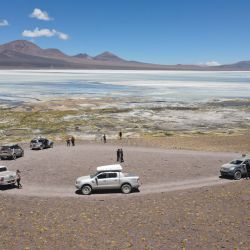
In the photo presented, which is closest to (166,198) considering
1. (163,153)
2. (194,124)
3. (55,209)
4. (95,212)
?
(95,212)

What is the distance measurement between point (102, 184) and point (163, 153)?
15686mm

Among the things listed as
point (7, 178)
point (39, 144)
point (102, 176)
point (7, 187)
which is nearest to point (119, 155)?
point (102, 176)

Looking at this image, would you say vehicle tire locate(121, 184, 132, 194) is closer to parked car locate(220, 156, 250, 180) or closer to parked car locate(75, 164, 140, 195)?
parked car locate(75, 164, 140, 195)

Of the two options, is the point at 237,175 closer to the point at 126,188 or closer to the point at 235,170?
the point at 235,170

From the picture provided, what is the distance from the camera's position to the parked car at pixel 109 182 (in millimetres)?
30453

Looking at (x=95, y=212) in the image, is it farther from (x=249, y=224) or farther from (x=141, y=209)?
(x=249, y=224)

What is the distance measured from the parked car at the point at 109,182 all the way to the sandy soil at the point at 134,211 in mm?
638

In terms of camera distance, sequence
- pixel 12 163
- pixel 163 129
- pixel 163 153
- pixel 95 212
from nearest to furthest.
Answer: pixel 95 212, pixel 12 163, pixel 163 153, pixel 163 129

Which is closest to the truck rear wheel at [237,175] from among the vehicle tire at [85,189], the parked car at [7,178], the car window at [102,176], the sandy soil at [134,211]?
the sandy soil at [134,211]

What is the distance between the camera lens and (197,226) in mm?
22406

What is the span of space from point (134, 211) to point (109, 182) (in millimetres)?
6022

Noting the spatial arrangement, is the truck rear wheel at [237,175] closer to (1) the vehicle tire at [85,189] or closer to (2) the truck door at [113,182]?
(2) the truck door at [113,182]

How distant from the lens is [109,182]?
101ft

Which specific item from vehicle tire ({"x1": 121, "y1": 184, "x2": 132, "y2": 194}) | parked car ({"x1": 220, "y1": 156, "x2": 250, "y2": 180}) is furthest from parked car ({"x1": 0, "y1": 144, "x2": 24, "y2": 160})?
parked car ({"x1": 220, "y1": 156, "x2": 250, "y2": 180})
